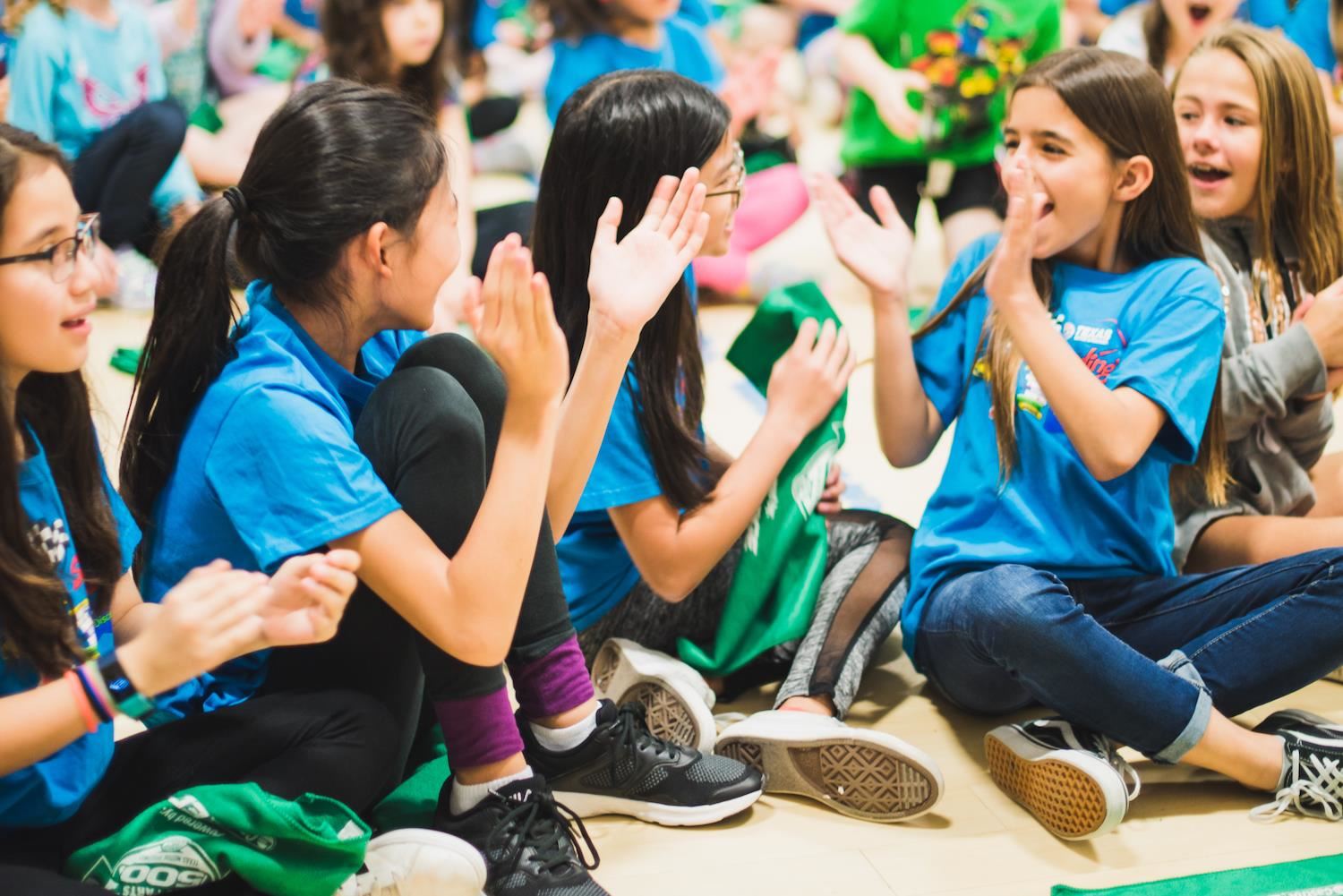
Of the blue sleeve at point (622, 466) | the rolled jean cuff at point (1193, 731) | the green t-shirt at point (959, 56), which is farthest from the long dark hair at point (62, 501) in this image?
the green t-shirt at point (959, 56)

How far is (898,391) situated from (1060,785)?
47 cm

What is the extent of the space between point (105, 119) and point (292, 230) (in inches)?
84.6

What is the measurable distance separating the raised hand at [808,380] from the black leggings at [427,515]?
14.1 inches

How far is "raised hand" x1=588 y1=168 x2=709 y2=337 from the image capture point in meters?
1.34

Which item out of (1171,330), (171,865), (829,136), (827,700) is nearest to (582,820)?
(827,700)

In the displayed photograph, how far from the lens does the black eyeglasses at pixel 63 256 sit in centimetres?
108

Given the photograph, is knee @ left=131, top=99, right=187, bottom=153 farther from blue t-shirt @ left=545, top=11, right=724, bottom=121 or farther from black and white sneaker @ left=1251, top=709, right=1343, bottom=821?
black and white sneaker @ left=1251, top=709, right=1343, bottom=821

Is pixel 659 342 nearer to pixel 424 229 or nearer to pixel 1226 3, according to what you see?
pixel 424 229

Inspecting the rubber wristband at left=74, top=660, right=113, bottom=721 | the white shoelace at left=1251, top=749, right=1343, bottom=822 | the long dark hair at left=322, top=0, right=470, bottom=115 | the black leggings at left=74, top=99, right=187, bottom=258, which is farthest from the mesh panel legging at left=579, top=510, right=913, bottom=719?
the black leggings at left=74, top=99, right=187, bottom=258

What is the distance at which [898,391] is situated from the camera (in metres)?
1.62

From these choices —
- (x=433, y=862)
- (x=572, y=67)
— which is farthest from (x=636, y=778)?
(x=572, y=67)

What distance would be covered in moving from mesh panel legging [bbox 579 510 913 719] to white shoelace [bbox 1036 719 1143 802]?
0.75 ft

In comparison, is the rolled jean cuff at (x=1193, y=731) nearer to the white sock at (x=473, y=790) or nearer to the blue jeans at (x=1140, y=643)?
the blue jeans at (x=1140, y=643)

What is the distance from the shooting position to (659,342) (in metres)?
1.53
